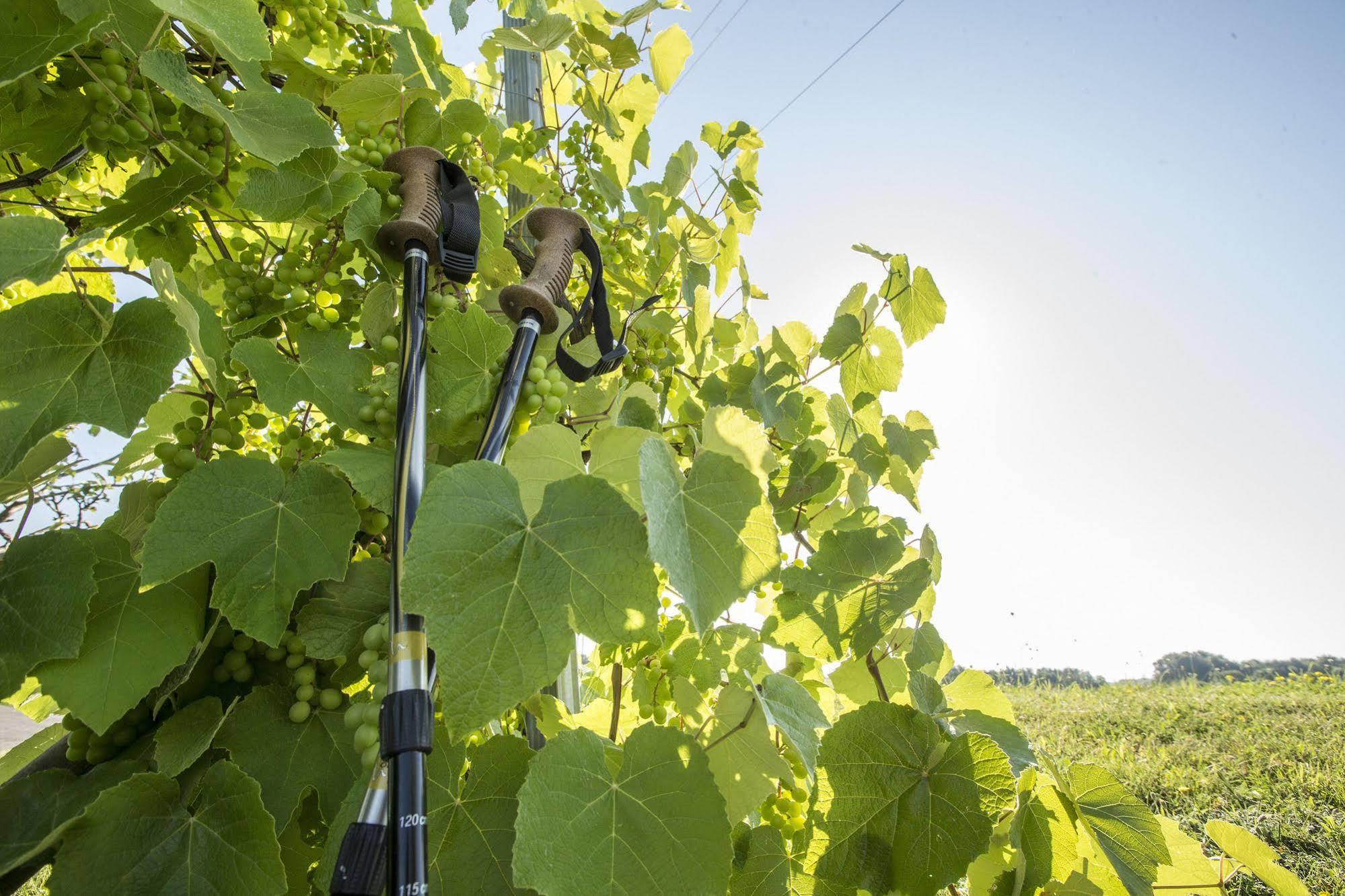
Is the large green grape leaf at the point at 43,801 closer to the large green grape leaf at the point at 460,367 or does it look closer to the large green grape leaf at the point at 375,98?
the large green grape leaf at the point at 460,367

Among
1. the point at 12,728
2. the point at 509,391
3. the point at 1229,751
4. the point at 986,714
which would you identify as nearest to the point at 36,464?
the point at 509,391

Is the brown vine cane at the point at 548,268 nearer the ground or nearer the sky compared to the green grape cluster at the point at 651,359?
nearer the ground

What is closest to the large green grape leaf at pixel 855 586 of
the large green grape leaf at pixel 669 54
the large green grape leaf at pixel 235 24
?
the large green grape leaf at pixel 235 24

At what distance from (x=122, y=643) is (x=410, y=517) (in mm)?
253

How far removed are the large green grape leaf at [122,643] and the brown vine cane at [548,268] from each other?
332 millimetres

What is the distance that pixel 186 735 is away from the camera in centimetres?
54

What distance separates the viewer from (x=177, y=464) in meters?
0.61

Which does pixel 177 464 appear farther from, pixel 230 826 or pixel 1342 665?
pixel 1342 665

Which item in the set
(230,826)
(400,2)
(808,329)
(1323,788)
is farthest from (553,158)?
(1323,788)

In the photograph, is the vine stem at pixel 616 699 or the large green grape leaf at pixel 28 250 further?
the vine stem at pixel 616 699

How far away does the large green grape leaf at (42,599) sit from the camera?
0.51m

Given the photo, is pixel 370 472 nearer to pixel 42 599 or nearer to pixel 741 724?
pixel 42 599

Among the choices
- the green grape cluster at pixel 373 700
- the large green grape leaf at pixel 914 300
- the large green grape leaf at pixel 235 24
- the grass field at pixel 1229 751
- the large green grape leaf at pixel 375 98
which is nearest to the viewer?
the green grape cluster at pixel 373 700

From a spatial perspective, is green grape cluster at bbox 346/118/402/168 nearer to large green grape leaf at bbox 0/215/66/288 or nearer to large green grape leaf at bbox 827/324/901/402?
large green grape leaf at bbox 0/215/66/288
